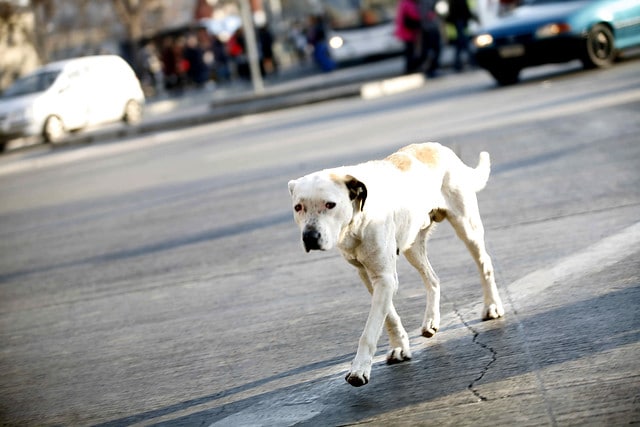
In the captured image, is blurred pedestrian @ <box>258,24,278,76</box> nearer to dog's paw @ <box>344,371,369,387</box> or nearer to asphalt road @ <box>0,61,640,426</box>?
asphalt road @ <box>0,61,640,426</box>

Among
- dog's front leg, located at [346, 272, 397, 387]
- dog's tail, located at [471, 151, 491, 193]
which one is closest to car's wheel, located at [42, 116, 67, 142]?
dog's tail, located at [471, 151, 491, 193]

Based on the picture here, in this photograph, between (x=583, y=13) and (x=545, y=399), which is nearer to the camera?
(x=545, y=399)

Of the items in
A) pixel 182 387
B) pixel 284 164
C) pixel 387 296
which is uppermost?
pixel 387 296

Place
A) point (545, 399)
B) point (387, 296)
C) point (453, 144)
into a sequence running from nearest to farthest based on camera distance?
point (545, 399), point (387, 296), point (453, 144)

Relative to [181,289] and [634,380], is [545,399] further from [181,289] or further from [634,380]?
[181,289]

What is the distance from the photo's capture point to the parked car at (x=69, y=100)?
94.9ft

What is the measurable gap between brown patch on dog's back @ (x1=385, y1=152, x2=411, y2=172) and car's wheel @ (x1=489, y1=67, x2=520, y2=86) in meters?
15.2

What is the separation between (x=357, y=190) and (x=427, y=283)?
1.13 metres

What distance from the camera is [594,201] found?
8.94m

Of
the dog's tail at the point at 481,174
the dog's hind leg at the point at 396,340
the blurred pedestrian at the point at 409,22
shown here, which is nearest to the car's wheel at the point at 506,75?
the blurred pedestrian at the point at 409,22

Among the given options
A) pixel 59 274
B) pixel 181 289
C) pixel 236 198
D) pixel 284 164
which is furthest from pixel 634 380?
pixel 284 164

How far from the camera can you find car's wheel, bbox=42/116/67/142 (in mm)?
29234

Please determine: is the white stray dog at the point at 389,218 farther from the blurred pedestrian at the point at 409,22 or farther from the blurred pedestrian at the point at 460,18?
the blurred pedestrian at the point at 409,22

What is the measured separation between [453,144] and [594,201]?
16.2 ft
